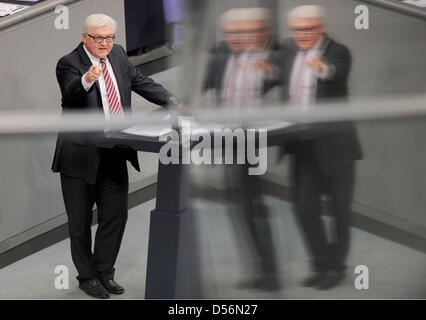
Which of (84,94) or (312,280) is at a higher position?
(84,94)

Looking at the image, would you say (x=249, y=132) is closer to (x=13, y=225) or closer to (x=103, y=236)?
(x=103, y=236)

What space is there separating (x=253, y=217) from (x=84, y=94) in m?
0.31

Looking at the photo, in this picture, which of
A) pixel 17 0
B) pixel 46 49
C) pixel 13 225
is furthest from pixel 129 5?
pixel 17 0

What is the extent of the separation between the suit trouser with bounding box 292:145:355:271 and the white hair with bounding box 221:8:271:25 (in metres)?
0.22

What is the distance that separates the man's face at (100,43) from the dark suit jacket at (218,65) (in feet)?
0.51

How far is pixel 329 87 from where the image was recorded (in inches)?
37.7

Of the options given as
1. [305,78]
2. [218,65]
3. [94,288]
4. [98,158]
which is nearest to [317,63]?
[305,78]

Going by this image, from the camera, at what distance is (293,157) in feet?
3.22

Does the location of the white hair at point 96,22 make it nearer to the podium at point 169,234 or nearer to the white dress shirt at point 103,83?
the white dress shirt at point 103,83

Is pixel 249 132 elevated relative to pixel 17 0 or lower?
lower

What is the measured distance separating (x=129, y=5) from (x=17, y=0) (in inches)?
87.5

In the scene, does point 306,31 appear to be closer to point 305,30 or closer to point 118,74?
point 305,30

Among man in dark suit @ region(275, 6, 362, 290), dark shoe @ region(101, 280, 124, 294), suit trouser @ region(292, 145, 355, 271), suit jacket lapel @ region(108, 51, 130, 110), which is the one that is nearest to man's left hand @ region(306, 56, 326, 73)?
man in dark suit @ region(275, 6, 362, 290)
